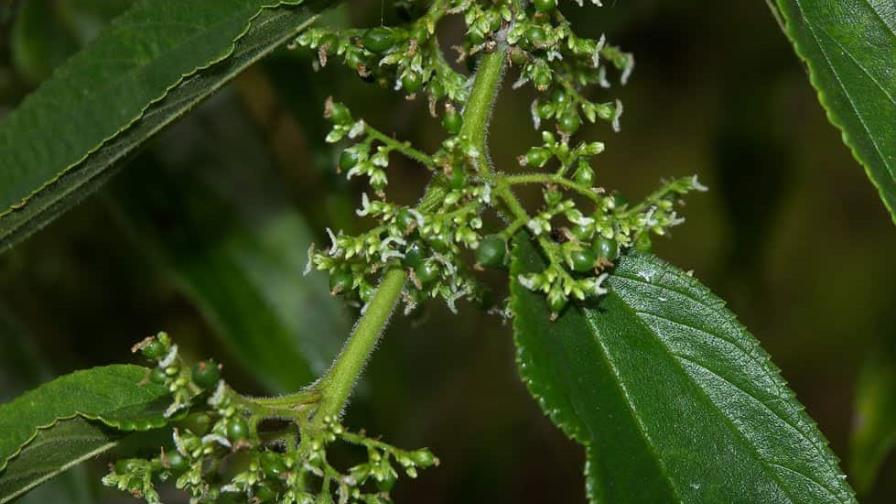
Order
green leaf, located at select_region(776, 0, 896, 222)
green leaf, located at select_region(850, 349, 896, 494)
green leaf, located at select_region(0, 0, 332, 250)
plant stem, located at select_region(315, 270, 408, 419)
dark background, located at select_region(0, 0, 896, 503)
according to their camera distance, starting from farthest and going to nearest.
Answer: dark background, located at select_region(0, 0, 896, 503)
green leaf, located at select_region(850, 349, 896, 494)
green leaf, located at select_region(0, 0, 332, 250)
plant stem, located at select_region(315, 270, 408, 419)
green leaf, located at select_region(776, 0, 896, 222)

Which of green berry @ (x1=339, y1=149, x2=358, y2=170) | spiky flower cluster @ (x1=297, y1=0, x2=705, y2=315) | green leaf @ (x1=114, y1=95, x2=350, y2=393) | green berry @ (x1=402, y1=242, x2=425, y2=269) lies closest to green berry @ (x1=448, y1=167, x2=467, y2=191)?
spiky flower cluster @ (x1=297, y1=0, x2=705, y2=315)

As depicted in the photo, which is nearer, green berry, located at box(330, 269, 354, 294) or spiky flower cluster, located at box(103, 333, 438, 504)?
spiky flower cluster, located at box(103, 333, 438, 504)

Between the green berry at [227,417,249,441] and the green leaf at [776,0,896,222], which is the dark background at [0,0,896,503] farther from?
the green leaf at [776,0,896,222]

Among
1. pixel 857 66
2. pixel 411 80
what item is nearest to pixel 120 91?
pixel 411 80

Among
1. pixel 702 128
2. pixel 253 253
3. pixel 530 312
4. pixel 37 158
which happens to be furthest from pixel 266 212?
pixel 702 128

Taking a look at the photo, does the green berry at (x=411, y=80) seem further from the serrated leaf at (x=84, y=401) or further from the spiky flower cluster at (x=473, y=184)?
the serrated leaf at (x=84, y=401)

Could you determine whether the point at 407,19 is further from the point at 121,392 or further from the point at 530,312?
the point at 121,392

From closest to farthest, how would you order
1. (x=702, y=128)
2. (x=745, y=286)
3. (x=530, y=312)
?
(x=530, y=312), (x=745, y=286), (x=702, y=128)
